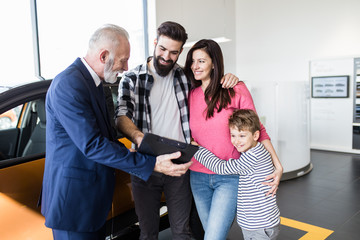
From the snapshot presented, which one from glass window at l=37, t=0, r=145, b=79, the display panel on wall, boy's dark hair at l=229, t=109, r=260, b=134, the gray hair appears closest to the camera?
the gray hair

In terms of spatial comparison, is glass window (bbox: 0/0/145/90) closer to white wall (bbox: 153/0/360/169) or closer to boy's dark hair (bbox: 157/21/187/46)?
white wall (bbox: 153/0/360/169)

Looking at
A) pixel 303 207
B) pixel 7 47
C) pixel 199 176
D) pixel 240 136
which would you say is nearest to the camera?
pixel 240 136

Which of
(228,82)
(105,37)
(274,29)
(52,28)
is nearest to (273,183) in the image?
(228,82)

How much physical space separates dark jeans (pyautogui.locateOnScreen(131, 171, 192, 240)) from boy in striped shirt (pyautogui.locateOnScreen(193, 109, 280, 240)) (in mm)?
267

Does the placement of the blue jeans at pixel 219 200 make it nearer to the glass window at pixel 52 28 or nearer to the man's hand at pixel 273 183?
the man's hand at pixel 273 183

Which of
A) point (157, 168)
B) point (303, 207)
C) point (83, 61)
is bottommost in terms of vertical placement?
point (303, 207)

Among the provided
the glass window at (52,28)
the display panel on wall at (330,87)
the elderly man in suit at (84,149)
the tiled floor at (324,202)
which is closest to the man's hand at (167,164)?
the elderly man in suit at (84,149)

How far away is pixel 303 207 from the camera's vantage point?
3850mm

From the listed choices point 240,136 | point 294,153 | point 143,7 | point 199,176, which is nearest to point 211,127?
point 240,136

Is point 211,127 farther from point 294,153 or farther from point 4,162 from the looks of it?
point 294,153

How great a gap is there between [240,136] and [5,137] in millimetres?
1424

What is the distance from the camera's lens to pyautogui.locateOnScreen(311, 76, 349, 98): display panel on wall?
7176mm

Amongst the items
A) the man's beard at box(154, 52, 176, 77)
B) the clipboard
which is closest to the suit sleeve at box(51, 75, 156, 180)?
the clipboard

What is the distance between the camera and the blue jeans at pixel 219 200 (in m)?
1.83
